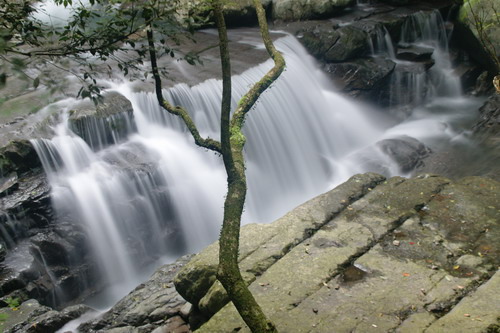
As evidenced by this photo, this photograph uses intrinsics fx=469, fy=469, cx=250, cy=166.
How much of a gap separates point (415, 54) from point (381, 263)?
10.1 meters

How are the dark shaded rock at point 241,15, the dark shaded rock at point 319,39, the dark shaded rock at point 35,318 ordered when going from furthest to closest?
the dark shaded rock at point 241,15 → the dark shaded rock at point 319,39 → the dark shaded rock at point 35,318

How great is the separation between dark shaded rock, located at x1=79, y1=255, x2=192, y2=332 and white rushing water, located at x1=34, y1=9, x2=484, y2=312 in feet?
4.94

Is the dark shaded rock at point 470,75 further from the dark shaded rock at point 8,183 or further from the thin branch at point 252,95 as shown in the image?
the dark shaded rock at point 8,183

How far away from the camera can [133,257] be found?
7953mm

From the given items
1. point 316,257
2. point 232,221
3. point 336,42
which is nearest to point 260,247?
point 316,257

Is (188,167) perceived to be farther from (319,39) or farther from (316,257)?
(319,39)

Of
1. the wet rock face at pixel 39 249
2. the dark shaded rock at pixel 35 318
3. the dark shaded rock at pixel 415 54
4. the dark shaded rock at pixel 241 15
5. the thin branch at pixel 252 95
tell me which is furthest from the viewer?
the dark shaded rock at pixel 241 15

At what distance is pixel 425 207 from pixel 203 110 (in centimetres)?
558

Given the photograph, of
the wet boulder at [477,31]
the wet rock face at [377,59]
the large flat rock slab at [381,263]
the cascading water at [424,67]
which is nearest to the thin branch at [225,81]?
the large flat rock slab at [381,263]

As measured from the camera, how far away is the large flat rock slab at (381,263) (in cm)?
416

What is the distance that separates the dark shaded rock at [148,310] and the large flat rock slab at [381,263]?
867 mm

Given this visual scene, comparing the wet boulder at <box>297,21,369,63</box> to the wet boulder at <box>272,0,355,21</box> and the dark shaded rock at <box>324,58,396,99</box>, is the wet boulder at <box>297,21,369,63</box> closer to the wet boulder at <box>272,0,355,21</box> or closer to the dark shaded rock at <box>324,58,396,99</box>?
the dark shaded rock at <box>324,58,396,99</box>

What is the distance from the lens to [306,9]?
14531 millimetres

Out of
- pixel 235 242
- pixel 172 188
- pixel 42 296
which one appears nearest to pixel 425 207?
pixel 235 242
